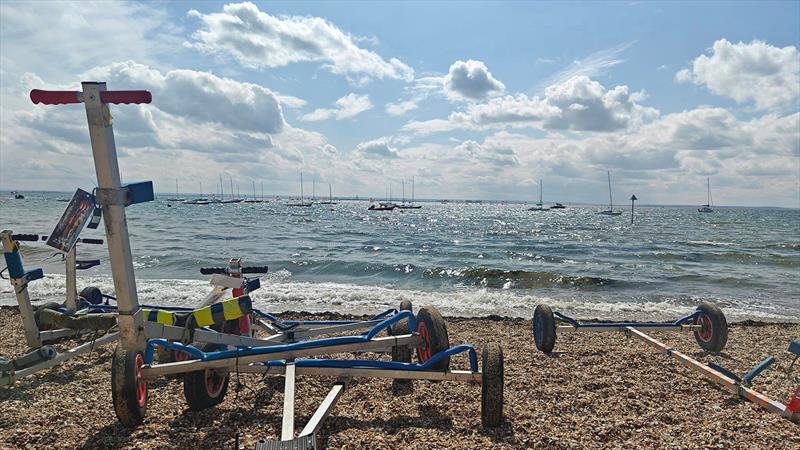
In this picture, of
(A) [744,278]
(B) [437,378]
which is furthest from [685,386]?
(A) [744,278]

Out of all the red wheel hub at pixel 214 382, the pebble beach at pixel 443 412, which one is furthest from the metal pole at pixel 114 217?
the pebble beach at pixel 443 412

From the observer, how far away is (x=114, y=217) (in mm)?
4660

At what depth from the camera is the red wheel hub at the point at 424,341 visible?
569 centimetres

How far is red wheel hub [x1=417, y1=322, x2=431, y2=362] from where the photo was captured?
569 centimetres

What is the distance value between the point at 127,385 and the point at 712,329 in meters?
9.20

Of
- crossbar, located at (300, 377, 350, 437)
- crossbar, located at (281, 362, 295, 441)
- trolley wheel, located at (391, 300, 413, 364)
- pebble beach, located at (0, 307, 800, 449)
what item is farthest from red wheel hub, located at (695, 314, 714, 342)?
crossbar, located at (281, 362, 295, 441)

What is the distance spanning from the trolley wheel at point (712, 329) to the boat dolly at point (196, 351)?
5.73 meters

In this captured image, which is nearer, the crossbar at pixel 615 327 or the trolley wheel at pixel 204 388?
the trolley wheel at pixel 204 388

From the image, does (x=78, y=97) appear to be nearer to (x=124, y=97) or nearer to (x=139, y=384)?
(x=124, y=97)

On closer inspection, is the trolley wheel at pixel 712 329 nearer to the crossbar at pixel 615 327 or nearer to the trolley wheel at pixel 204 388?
the crossbar at pixel 615 327

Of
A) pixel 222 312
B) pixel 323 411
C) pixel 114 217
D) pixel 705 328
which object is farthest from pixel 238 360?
pixel 705 328

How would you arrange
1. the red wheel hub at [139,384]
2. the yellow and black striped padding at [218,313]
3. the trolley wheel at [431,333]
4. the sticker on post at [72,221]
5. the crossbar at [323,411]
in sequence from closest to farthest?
the crossbar at [323,411]
the red wheel hub at [139,384]
the yellow and black striped padding at [218,313]
the trolley wheel at [431,333]
the sticker on post at [72,221]

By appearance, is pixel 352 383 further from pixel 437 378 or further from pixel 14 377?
pixel 14 377

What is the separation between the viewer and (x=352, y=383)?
6.55 meters
